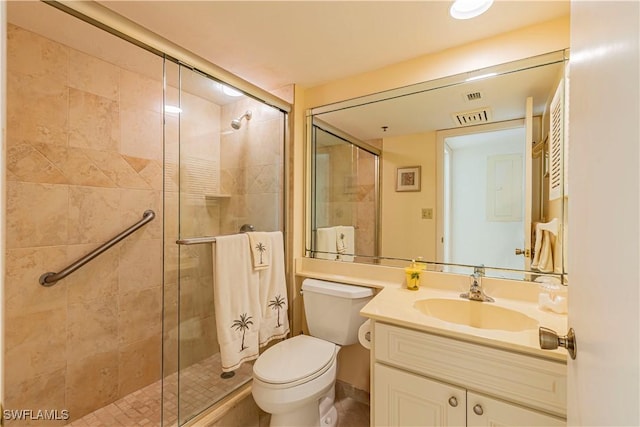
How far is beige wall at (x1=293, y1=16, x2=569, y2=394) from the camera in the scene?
1.29 m

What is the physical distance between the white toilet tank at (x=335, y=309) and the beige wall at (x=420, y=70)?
252mm

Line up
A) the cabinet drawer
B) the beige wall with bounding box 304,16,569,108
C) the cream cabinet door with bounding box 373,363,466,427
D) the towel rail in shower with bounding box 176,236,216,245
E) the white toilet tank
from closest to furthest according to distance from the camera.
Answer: the cabinet drawer, the cream cabinet door with bounding box 373,363,466,427, the beige wall with bounding box 304,16,569,108, the towel rail in shower with bounding box 176,236,216,245, the white toilet tank

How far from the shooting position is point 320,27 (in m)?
1.33

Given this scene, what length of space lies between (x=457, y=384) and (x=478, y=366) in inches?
4.4

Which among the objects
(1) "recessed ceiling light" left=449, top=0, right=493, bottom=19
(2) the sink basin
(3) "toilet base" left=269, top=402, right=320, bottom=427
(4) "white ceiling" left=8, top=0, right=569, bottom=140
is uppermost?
(4) "white ceiling" left=8, top=0, right=569, bottom=140

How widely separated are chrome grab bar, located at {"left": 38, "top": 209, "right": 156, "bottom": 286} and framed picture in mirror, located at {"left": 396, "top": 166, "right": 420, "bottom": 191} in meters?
1.67

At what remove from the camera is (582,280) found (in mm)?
579

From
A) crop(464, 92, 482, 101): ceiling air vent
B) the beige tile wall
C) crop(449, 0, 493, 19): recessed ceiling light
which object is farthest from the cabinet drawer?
crop(449, 0, 493, 19): recessed ceiling light

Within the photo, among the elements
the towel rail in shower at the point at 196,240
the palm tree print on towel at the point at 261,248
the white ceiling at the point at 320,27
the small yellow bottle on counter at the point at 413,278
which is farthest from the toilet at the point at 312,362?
the white ceiling at the point at 320,27

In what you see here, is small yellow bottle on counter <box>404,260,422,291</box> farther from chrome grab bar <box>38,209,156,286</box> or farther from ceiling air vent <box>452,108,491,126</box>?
chrome grab bar <box>38,209,156,286</box>

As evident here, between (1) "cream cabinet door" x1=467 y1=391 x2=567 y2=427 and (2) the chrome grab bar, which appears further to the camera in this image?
(2) the chrome grab bar

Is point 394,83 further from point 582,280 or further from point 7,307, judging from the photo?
point 7,307

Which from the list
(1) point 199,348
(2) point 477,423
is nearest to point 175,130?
(1) point 199,348

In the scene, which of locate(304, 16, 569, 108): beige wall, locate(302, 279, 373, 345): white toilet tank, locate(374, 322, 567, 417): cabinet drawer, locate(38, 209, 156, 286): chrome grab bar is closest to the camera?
locate(374, 322, 567, 417): cabinet drawer
